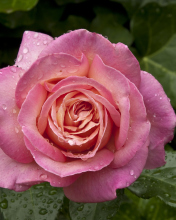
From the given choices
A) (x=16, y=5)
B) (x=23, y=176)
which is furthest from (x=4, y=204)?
(x=16, y=5)

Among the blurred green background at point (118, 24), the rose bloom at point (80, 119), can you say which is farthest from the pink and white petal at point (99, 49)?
the blurred green background at point (118, 24)

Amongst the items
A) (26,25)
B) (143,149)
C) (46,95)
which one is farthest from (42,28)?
(143,149)

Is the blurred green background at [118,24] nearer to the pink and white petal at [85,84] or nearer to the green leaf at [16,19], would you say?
the green leaf at [16,19]

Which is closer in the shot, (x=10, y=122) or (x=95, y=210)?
(x=10, y=122)

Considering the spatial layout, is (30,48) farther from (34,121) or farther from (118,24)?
(118,24)

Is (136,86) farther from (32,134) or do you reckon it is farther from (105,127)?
(32,134)

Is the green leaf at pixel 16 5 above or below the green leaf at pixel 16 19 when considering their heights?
above

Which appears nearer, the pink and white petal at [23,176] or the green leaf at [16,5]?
the pink and white petal at [23,176]

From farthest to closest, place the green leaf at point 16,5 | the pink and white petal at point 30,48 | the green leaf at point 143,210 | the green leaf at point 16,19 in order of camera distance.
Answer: the green leaf at point 16,19
the green leaf at point 16,5
the green leaf at point 143,210
the pink and white petal at point 30,48
